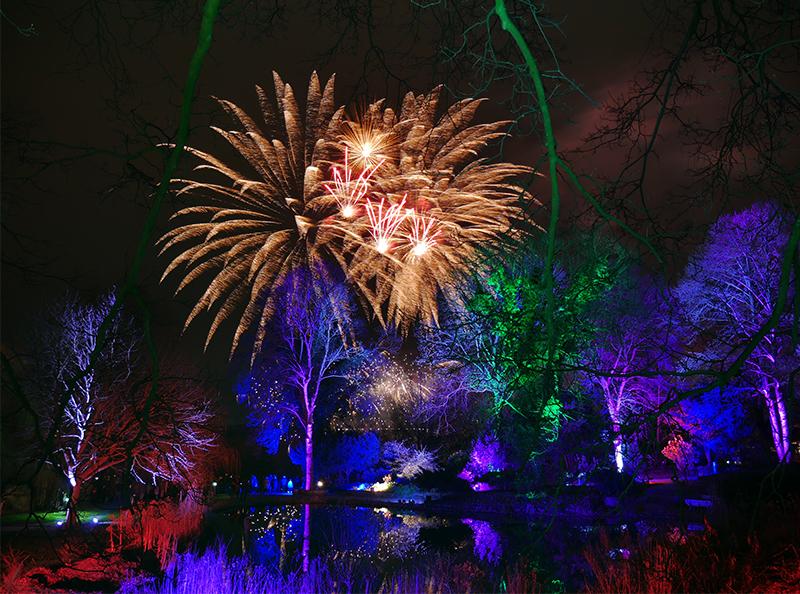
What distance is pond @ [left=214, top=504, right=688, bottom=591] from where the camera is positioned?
11.0 meters

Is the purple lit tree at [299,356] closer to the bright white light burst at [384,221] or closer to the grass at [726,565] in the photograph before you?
the bright white light burst at [384,221]

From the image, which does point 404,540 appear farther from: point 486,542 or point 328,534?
point 328,534

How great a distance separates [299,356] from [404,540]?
56.0ft

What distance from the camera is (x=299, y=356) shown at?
3105 centimetres

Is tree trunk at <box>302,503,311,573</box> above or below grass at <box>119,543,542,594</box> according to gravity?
below

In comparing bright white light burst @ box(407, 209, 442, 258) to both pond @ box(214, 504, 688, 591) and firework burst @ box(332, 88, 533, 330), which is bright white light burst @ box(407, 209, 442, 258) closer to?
firework burst @ box(332, 88, 533, 330)

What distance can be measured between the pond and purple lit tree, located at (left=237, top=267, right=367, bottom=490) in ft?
24.1

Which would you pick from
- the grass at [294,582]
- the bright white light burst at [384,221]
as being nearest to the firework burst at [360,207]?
the bright white light burst at [384,221]

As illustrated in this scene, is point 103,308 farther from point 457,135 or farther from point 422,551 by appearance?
point 457,135

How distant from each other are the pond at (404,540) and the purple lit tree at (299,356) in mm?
7358

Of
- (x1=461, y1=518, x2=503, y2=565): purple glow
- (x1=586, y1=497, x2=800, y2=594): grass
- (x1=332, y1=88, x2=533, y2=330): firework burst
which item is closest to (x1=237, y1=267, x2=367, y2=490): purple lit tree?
(x1=332, y1=88, x2=533, y2=330): firework burst

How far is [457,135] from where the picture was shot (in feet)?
68.7

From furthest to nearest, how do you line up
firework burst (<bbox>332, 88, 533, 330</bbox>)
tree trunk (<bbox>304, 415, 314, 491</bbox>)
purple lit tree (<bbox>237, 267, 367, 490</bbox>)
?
1. purple lit tree (<bbox>237, 267, 367, 490</bbox>)
2. tree trunk (<bbox>304, 415, 314, 491</bbox>)
3. firework burst (<bbox>332, 88, 533, 330</bbox>)

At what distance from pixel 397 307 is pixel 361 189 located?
217 inches
